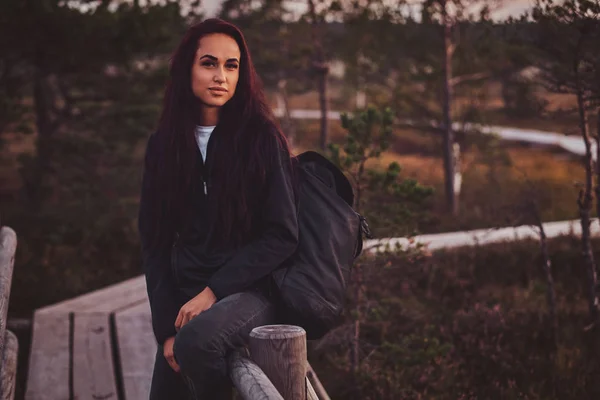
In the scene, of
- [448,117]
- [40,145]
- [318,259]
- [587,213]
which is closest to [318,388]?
[318,259]

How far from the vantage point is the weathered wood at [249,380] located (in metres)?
2.50

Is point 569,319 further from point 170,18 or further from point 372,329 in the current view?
point 170,18

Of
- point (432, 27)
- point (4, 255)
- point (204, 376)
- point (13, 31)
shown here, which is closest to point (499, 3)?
point (432, 27)

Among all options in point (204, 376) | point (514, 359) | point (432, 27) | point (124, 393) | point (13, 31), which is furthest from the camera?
point (432, 27)

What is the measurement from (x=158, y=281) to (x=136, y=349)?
2.62 m

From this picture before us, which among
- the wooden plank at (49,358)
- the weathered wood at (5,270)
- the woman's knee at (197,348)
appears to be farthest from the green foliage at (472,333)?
the woman's knee at (197,348)

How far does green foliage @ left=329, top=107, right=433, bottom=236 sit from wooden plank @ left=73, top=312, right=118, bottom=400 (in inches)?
84.5

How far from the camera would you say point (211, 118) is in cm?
339

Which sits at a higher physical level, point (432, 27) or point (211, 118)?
point (432, 27)

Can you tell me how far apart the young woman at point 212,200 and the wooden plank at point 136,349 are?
1685 millimetres

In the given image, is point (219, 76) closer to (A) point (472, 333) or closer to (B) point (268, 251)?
(B) point (268, 251)

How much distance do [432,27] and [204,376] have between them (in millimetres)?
11103

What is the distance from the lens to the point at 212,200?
320cm

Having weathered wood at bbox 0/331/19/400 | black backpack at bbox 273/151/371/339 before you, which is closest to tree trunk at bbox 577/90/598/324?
black backpack at bbox 273/151/371/339
